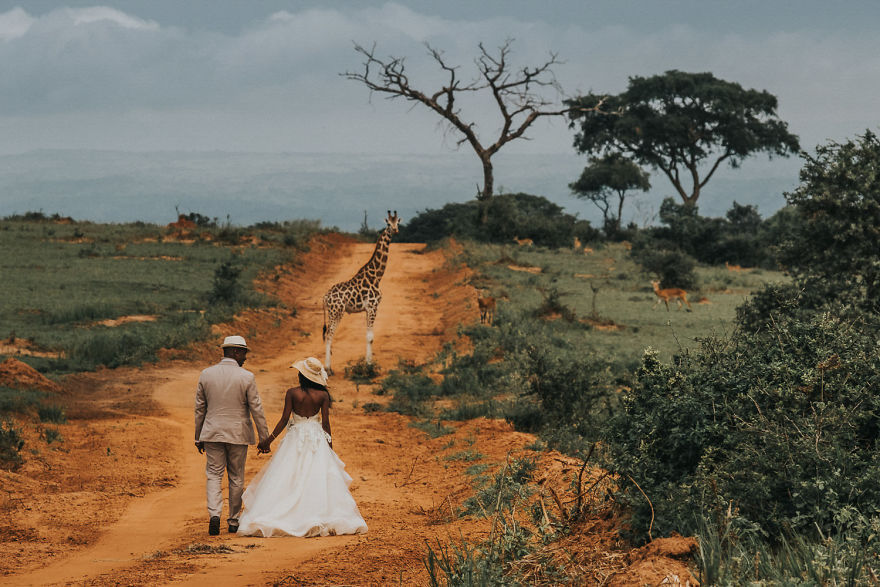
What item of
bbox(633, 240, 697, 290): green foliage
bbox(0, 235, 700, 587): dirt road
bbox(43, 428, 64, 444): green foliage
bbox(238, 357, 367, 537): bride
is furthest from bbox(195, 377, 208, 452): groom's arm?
bbox(633, 240, 697, 290): green foliage

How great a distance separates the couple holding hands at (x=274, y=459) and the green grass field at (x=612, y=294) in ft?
26.6

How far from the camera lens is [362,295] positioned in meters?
20.1

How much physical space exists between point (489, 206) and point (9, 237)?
924 inches

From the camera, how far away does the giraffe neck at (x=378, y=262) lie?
2033cm

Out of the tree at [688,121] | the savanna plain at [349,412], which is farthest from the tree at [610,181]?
the savanna plain at [349,412]

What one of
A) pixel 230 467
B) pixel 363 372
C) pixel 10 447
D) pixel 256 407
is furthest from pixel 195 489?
pixel 363 372

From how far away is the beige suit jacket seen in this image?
8742 mm

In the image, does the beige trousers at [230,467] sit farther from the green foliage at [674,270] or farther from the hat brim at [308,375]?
the green foliage at [674,270]

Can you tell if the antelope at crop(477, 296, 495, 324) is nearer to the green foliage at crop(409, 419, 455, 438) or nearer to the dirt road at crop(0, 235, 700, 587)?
the dirt road at crop(0, 235, 700, 587)

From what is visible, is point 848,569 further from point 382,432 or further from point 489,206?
point 489,206

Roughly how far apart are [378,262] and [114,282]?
1294 cm

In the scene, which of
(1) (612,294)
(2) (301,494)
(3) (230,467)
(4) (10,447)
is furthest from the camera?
(1) (612,294)

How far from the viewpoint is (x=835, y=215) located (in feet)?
53.0

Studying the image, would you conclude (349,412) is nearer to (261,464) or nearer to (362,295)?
(261,464)
